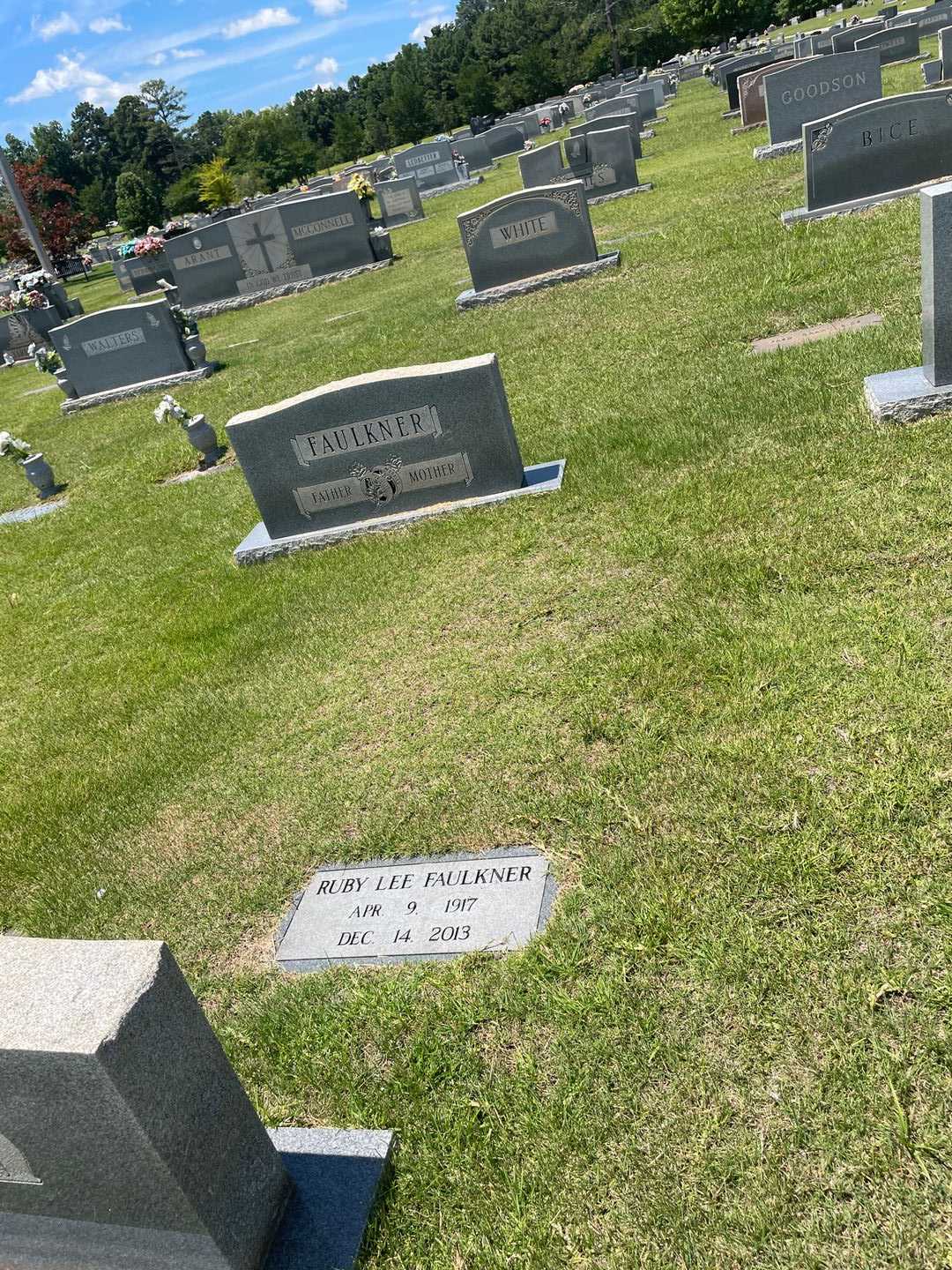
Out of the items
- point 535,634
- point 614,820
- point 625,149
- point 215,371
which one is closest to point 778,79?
point 625,149

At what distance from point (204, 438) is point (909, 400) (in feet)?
24.6

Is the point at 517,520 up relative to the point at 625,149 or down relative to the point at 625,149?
down

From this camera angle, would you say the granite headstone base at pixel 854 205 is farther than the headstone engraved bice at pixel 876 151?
Yes

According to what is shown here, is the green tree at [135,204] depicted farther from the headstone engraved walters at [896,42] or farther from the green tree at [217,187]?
the headstone engraved walters at [896,42]

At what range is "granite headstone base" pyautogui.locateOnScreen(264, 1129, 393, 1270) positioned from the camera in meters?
2.51

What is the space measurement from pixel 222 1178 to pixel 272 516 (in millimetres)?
5768

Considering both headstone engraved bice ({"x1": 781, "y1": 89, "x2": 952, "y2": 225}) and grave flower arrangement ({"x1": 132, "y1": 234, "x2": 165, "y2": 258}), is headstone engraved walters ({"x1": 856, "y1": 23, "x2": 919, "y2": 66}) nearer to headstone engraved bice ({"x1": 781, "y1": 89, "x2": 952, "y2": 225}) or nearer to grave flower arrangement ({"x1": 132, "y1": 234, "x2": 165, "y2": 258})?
headstone engraved bice ({"x1": 781, "y1": 89, "x2": 952, "y2": 225})

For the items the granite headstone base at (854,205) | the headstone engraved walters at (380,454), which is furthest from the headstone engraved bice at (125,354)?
the granite headstone base at (854,205)

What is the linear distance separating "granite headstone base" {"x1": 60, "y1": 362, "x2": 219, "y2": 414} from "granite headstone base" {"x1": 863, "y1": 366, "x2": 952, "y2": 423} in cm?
1195

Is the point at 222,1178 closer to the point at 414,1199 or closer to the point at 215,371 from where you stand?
the point at 414,1199

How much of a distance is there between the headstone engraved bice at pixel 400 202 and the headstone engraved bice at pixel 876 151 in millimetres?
17843

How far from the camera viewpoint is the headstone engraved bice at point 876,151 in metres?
10.9

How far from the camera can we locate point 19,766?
5680mm

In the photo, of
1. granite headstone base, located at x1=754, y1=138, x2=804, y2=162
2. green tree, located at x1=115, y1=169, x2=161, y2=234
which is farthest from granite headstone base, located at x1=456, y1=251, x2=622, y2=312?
green tree, located at x1=115, y1=169, x2=161, y2=234
